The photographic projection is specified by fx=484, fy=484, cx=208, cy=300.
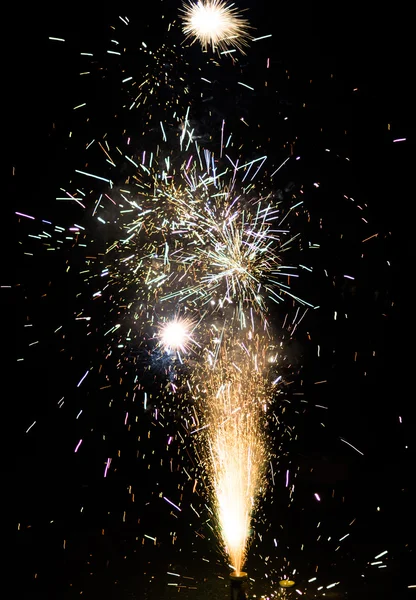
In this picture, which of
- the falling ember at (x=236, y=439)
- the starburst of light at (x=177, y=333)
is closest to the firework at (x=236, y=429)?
the falling ember at (x=236, y=439)

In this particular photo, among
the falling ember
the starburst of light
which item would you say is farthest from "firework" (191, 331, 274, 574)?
the starburst of light

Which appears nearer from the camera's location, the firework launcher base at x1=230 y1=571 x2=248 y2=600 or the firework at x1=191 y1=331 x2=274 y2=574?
the firework launcher base at x1=230 y1=571 x2=248 y2=600

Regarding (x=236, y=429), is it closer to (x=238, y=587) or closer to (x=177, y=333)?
(x=177, y=333)

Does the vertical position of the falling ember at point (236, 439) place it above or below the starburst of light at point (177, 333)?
below

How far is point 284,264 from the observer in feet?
21.1

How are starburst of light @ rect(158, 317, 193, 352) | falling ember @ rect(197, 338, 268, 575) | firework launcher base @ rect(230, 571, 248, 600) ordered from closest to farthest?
firework launcher base @ rect(230, 571, 248, 600) → falling ember @ rect(197, 338, 268, 575) → starburst of light @ rect(158, 317, 193, 352)

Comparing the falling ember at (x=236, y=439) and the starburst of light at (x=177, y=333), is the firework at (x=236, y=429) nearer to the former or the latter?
the falling ember at (x=236, y=439)

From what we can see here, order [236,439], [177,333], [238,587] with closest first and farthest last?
[238,587] → [236,439] → [177,333]

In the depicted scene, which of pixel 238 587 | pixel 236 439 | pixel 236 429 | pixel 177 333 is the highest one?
pixel 177 333

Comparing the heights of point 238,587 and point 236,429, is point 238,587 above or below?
below

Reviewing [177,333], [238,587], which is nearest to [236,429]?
[177,333]

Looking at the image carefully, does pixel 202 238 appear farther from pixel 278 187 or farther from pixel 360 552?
pixel 360 552

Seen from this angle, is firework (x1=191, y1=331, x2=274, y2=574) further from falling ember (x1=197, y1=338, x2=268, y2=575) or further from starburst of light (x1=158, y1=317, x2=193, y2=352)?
starburst of light (x1=158, y1=317, x2=193, y2=352)

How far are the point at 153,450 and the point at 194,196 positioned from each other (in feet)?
12.0
